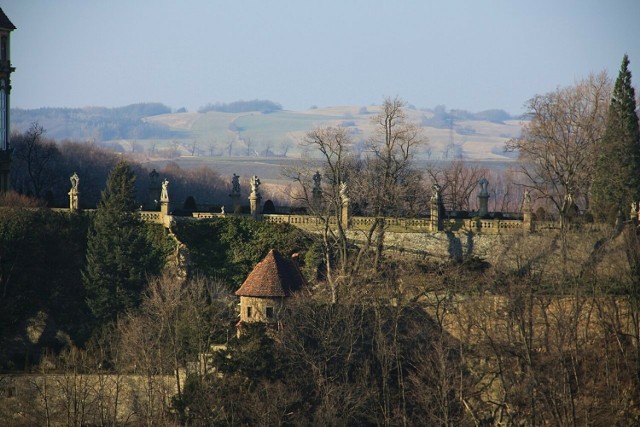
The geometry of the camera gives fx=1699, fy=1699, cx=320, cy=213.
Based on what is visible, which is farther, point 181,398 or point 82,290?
point 82,290

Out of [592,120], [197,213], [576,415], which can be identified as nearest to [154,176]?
[197,213]

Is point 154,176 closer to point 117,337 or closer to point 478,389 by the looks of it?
point 117,337

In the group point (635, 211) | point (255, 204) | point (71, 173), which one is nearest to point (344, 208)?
point (255, 204)

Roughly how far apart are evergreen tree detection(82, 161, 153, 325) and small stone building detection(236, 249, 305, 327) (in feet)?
18.3

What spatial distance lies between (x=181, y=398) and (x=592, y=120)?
23.4 meters

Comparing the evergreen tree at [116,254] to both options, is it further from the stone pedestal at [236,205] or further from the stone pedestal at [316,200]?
the stone pedestal at [316,200]

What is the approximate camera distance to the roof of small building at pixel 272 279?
58.9 meters

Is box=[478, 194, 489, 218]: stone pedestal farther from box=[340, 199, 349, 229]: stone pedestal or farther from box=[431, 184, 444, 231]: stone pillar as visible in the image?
box=[340, 199, 349, 229]: stone pedestal

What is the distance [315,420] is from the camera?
5428 centimetres

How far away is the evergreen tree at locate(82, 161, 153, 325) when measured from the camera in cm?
6281

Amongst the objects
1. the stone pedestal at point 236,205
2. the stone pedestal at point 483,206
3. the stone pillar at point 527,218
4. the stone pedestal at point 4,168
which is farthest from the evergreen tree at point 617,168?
the stone pedestal at point 4,168

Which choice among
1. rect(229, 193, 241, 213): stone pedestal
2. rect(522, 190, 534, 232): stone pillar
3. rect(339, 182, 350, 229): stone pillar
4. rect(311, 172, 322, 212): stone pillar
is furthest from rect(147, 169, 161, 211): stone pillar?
rect(522, 190, 534, 232): stone pillar

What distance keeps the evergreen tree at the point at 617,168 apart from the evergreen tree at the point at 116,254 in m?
17.9

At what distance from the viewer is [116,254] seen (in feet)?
210
